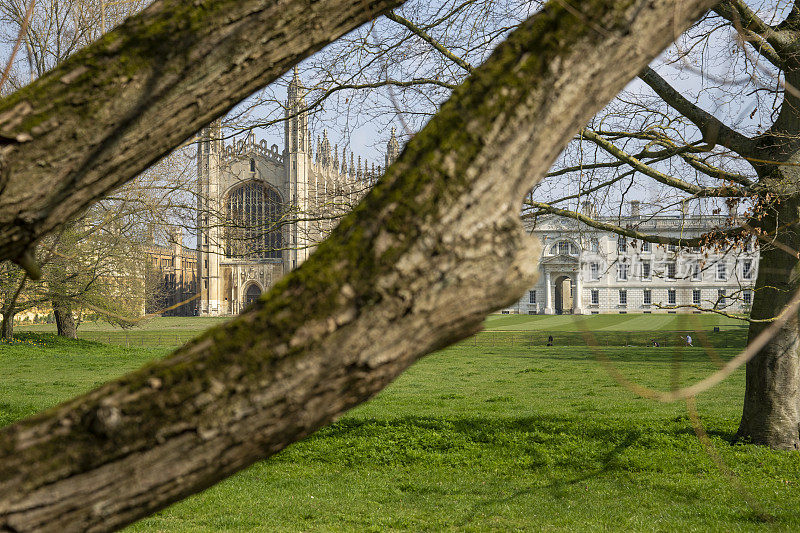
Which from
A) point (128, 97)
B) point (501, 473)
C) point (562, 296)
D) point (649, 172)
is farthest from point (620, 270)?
point (128, 97)

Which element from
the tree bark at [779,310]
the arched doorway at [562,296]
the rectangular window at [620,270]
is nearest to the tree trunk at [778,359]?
the tree bark at [779,310]

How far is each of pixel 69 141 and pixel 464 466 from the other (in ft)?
29.0

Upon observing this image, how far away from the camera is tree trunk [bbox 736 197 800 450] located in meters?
8.80

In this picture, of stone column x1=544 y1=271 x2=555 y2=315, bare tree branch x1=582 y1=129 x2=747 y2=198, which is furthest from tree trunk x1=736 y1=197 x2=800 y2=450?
stone column x1=544 y1=271 x2=555 y2=315

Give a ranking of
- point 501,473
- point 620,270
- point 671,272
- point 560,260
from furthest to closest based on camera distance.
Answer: point 560,260, point 620,270, point 501,473, point 671,272

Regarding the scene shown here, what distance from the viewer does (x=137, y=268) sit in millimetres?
23797

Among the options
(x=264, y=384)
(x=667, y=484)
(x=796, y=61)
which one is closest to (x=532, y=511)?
(x=667, y=484)

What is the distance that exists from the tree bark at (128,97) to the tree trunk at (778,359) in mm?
8611

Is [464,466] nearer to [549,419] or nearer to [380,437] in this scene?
[380,437]

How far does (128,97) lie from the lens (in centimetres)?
167

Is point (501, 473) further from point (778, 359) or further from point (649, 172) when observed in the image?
point (649, 172)

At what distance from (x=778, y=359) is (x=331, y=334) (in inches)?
369

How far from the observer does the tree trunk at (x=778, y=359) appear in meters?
8.80

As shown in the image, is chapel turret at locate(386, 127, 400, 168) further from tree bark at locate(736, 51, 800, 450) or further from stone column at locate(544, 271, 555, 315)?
stone column at locate(544, 271, 555, 315)
